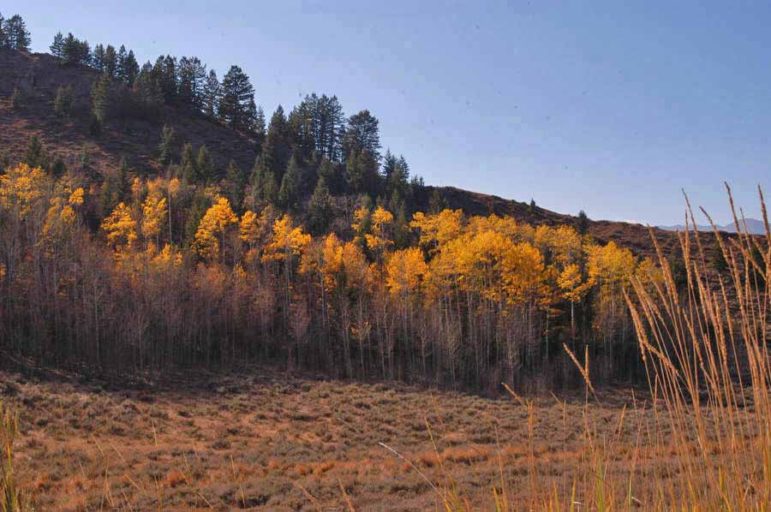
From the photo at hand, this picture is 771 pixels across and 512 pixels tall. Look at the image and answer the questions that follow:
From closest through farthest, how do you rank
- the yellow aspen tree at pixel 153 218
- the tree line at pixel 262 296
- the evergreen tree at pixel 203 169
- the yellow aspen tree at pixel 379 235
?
the tree line at pixel 262 296, the yellow aspen tree at pixel 153 218, the yellow aspen tree at pixel 379 235, the evergreen tree at pixel 203 169

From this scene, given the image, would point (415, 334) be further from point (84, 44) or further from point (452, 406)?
point (84, 44)

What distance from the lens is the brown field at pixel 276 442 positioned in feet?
27.0

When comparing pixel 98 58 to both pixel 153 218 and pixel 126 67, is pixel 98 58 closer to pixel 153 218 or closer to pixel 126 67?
pixel 126 67

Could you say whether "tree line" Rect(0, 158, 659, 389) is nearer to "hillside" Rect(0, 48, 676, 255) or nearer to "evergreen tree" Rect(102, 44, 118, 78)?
"hillside" Rect(0, 48, 676, 255)

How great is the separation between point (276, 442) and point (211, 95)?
68.3 meters

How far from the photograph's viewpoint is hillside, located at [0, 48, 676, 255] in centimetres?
5588

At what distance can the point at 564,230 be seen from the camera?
44.4 metres

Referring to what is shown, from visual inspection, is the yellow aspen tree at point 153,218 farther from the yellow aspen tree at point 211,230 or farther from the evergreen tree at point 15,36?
the evergreen tree at point 15,36

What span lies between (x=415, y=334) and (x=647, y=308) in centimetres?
3197

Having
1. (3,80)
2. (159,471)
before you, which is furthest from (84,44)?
(159,471)

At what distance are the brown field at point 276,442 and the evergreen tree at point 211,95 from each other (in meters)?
55.6

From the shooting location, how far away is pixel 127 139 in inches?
2429

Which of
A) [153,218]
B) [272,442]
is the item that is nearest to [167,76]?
[153,218]

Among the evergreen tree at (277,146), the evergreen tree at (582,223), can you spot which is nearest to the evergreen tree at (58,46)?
the evergreen tree at (277,146)
